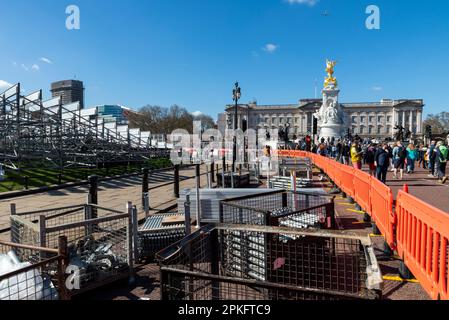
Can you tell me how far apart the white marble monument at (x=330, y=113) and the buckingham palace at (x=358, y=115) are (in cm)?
6161

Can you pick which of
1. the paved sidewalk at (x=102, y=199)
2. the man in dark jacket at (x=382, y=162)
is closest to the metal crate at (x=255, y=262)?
the paved sidewalk at (x=102, y=199)

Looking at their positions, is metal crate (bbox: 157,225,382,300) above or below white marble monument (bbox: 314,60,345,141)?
below

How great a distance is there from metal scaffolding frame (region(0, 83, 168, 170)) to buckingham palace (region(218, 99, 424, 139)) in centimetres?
10224

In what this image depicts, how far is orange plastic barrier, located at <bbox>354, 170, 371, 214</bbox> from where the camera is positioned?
7562mm

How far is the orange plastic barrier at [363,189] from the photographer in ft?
24.8

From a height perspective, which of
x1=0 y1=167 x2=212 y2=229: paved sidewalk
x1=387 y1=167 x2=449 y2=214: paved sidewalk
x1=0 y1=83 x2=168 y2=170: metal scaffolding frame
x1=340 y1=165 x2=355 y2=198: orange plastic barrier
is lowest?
x1=0 y1=167 x2=212 y2=229: paved sidewalk

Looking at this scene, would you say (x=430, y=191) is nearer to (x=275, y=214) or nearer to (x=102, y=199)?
(x=275, y=214)

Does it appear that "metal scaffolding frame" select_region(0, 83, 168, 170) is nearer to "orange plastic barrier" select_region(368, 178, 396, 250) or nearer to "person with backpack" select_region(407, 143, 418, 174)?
"orange plastic barrier" select_region(368, 178, 396, 250)

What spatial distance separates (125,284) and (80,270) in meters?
0.75

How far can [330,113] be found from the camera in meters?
60.0

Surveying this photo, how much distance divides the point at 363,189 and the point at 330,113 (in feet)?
181

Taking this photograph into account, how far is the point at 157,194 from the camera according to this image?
13.5m

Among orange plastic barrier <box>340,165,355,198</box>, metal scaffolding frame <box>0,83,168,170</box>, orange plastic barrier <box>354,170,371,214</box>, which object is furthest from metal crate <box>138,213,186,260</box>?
metal scaffolding frame <box>0,83,168,170</box>
